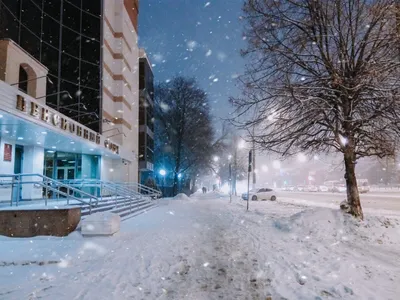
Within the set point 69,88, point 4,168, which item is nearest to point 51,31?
point 69,88

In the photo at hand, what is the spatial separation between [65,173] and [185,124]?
1793cm

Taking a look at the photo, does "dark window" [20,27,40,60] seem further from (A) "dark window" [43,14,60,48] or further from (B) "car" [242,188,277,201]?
(B) "car" [242,188,277,201]

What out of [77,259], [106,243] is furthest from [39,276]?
[106,243]

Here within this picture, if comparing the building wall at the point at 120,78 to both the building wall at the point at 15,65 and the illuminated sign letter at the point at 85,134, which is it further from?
the building wall at the point at 15,65

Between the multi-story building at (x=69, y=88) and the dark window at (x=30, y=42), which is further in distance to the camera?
the dark window at (x=30, y=42)

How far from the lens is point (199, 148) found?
4022 cm

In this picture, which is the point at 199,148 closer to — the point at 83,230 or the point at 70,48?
the point at 70,48

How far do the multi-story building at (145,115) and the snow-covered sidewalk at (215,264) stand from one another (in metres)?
29.8

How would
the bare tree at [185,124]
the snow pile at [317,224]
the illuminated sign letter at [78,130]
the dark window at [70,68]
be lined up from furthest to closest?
the bare tree at [185,124] < the dark window at [70,68] < the illuminated sign letter at [78,130] < the snow pile at [317,224]

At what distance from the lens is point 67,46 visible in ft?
83.7

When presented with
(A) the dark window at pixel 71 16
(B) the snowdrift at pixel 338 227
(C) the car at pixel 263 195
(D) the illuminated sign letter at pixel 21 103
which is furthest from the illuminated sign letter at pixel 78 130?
(C) the car at pixel 263 195

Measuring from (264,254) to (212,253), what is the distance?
125cm

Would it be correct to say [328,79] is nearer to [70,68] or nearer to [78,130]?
[78,130]

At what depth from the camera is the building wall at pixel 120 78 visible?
29.5 meters
